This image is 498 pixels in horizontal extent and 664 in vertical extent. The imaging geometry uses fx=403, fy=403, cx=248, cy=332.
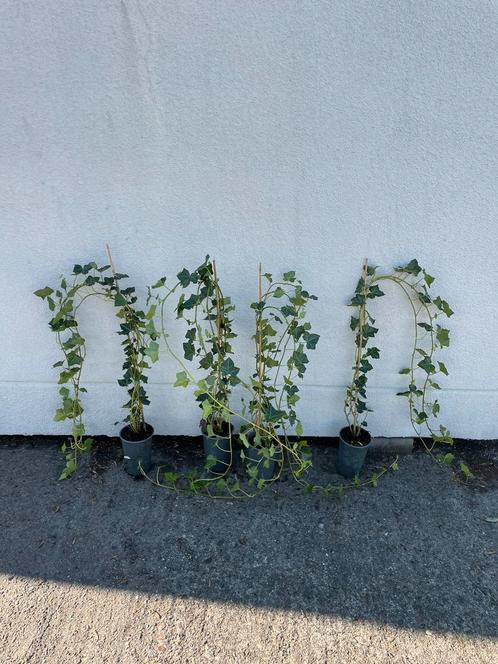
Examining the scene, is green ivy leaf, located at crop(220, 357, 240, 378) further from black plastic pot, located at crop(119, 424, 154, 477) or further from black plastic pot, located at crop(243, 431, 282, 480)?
black plastic pot, located at crop(119, 424, 154, 477)

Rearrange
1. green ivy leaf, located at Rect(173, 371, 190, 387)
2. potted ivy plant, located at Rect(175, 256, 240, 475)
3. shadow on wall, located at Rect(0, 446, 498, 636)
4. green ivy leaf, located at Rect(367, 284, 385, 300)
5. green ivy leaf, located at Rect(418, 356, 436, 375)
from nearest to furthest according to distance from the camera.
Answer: shadow on wall, located at Rect(0, 446, 498, 636) < green ivy leaf, located at Rect(173, 371, 190, 387) < potted ivy plant, located at Rect(175, 256, 240, 475) < green ivy leaf, located at Rect(367, 284, 385, 300) < green ivy leaf, located at Rect(418, 356, 436, 375)

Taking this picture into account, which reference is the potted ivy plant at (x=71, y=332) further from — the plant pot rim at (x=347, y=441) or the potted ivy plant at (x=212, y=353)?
the plant pot rim at (x=347, y=441)

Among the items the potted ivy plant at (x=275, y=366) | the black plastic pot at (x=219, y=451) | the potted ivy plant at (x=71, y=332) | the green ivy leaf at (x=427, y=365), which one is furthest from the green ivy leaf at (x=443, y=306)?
the potted ivy plant at (x=71, y=332)

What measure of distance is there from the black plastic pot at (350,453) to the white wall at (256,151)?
1.16 feet

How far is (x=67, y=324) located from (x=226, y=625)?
5.24 feet

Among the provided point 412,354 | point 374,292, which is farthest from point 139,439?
point 412,354

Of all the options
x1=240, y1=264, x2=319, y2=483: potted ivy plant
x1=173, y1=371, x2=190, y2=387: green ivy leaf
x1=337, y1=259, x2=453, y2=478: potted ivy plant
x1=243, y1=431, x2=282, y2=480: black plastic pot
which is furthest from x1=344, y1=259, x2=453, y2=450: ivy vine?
x1=173, y1=371, x2=190, y2=387: green ivy leaf

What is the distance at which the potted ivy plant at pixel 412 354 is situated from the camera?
83.6 inches

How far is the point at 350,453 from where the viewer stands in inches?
88.0

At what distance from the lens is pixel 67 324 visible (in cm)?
216

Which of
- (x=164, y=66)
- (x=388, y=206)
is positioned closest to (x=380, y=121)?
(x=388, y=206)

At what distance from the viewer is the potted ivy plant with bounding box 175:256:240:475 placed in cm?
194

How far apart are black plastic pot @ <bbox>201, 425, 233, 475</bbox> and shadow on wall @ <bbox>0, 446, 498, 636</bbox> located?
208 millimetres

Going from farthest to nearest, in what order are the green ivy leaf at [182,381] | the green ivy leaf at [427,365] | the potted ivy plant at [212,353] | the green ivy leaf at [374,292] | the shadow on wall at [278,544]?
the green ivy leaf at [427,365] < the green ivy leaf at [374,292] < the potted ivy plant at [212,353] < the green ivy leaf at [182,381] < the shadow on wall at [278,544]
